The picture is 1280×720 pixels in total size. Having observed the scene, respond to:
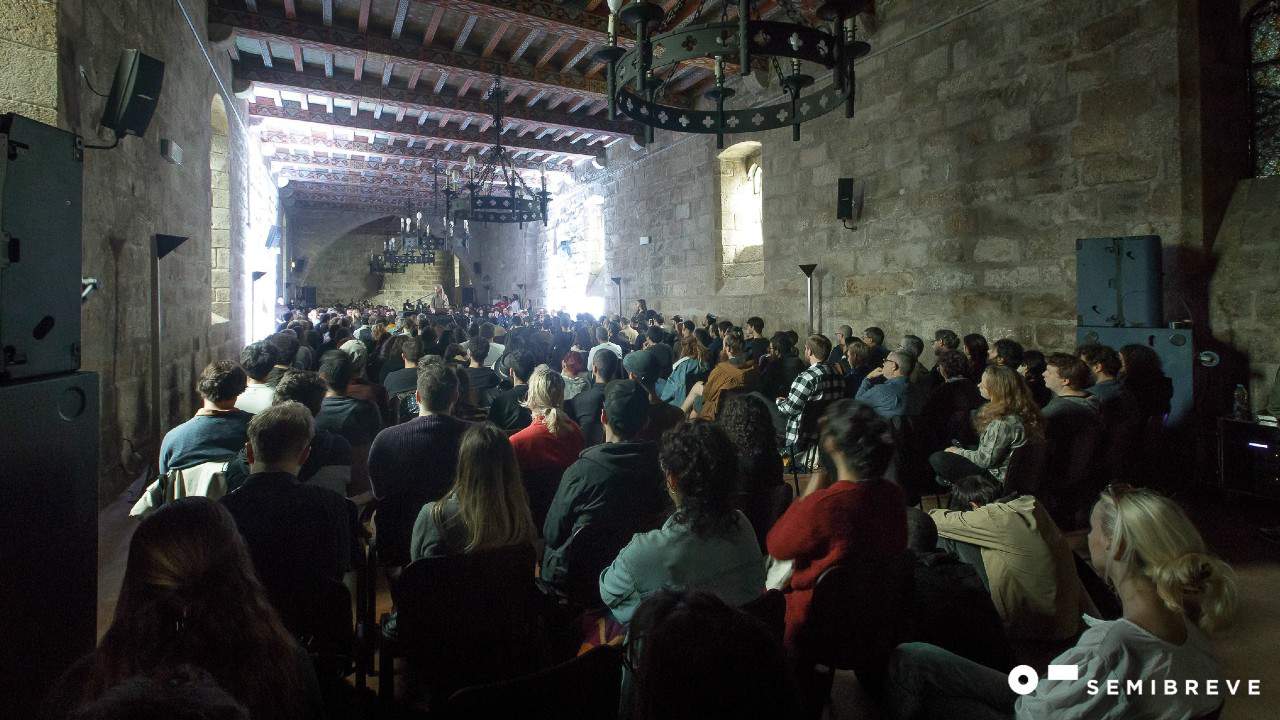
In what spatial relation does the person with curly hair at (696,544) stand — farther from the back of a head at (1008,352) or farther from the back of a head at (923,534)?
the back of a head at (1008,352)

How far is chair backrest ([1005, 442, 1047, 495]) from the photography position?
3.23 metres

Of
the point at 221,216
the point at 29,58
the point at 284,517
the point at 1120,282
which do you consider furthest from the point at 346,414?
the point at 221,216

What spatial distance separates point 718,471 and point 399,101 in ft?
31.9

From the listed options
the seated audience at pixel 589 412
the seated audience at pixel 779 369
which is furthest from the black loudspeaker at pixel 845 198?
the seated audience at pixel 589 412

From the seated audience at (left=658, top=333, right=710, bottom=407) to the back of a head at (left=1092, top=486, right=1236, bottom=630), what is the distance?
4.06m

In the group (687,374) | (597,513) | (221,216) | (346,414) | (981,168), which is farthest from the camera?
(221,216)

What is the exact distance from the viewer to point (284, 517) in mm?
1889

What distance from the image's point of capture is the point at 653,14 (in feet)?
9.52

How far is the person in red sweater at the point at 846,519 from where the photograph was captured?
6.38 ft

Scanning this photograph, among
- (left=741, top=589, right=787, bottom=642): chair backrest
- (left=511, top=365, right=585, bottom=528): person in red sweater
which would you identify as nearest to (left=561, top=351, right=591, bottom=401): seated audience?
(left=511, top=365, right=585, bottom=528): person in red sweater

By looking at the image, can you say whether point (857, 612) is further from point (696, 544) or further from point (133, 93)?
point (133, 93)

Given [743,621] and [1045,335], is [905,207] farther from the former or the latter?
[743,621]

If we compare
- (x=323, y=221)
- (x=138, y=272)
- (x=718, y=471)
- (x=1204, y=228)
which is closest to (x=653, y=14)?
(x=718, y=471)

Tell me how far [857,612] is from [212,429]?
2.44 metres
